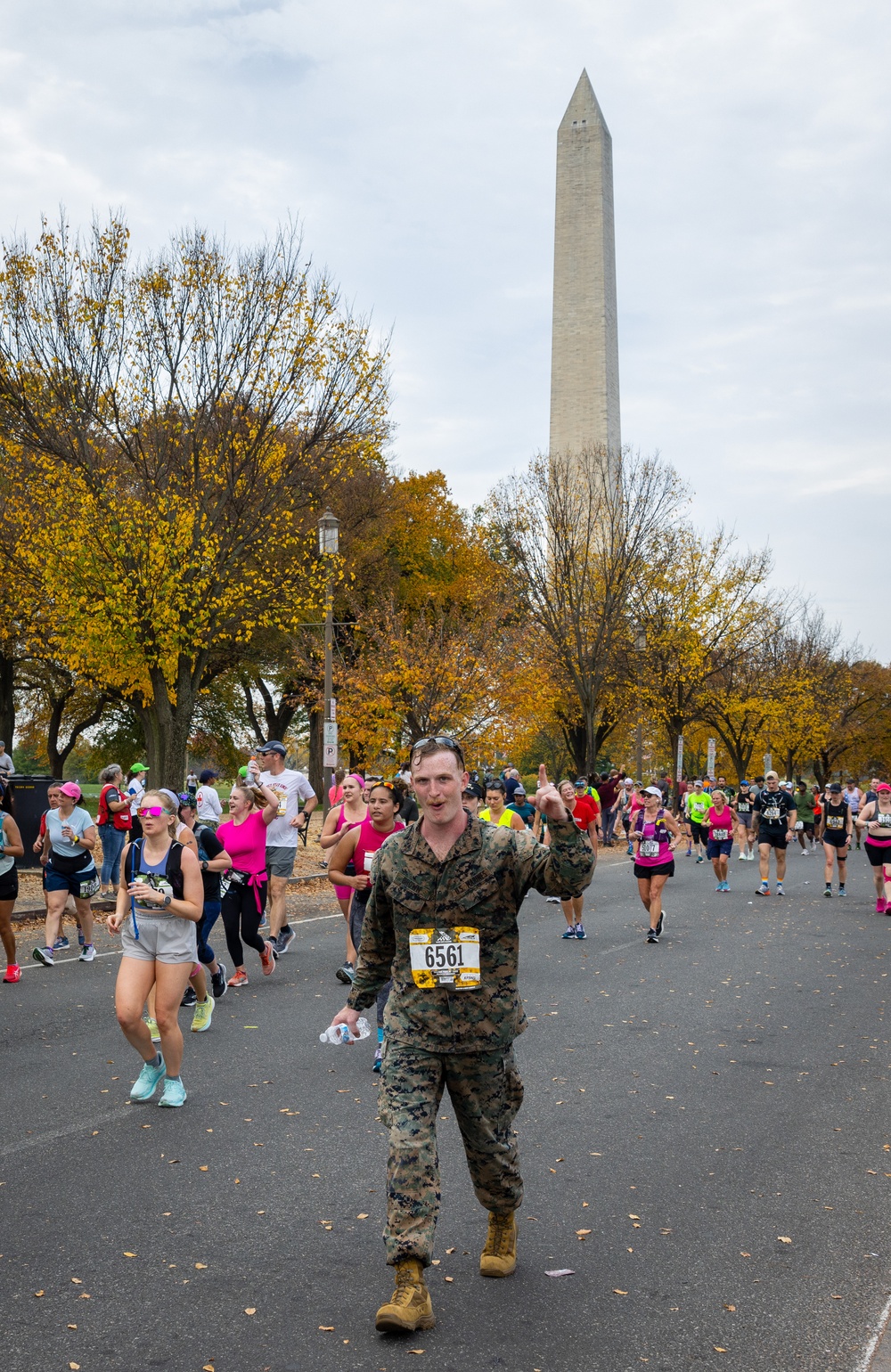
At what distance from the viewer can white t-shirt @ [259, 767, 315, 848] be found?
12.5 m

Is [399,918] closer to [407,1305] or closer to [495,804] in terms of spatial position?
[407,1305]

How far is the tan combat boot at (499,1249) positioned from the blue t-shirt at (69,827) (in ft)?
26.4

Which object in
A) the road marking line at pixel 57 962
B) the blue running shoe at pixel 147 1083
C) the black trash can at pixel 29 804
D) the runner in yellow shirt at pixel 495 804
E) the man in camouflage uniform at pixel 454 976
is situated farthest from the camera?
the black trash can at pixel 29 804

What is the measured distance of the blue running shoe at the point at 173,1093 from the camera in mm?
6887

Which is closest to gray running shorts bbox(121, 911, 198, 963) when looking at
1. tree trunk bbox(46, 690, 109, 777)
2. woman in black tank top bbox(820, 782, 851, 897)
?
woman in black tank top bbox(820, 782, 851, 897)

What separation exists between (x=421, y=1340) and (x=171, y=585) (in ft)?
60.7

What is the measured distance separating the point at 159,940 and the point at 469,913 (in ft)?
9.88

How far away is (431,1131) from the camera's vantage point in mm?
4219

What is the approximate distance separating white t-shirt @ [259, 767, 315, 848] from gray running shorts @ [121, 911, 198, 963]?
557 centimetres

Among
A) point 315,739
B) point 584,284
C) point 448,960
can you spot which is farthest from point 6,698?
point 448,960

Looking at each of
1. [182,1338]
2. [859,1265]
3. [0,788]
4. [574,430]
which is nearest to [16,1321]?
[182,1338]

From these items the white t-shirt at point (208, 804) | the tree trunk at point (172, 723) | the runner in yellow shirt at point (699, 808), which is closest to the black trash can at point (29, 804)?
the white t-shirt at point (208, 804)

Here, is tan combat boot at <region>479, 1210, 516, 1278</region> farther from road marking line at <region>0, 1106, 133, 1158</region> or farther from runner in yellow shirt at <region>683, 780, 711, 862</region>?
runner in yellow shirt at <region>683, 780, 711, 862</region>

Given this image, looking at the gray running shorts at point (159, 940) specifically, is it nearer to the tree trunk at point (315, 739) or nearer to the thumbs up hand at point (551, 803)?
the thumbs up hand at point (551, 803)
